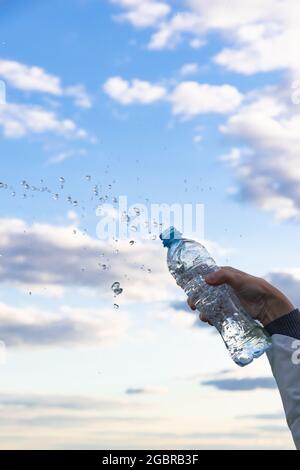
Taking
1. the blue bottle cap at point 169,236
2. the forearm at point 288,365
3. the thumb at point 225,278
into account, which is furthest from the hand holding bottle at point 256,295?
the blue bottle cap at point 169,236

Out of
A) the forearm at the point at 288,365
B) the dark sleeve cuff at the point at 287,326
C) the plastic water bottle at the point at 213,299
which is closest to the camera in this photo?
the forearm at the point at 288,365

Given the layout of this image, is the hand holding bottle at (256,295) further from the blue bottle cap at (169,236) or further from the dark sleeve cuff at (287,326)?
the blue bottle cap at (169,236)

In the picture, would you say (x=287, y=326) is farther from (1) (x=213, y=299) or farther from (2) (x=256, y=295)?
(1) (x=213, y=299)

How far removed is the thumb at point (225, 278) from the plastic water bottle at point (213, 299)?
0.24 metres

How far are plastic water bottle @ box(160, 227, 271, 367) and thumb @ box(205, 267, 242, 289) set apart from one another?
0.79 ft

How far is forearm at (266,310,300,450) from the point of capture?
3.23 meters

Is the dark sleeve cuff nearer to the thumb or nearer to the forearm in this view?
the forearm

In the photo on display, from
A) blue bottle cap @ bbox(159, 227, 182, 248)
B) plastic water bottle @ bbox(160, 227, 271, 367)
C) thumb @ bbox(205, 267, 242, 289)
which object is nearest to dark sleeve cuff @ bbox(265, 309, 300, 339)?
plastic water bottle @ bbox(160, 227, 271, 367)

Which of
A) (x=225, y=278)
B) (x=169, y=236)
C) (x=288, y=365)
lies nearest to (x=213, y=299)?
(x=169, y=236)

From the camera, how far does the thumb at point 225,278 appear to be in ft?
12.1

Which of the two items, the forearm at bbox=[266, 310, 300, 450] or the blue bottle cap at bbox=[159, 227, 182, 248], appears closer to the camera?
the forearm at bbox=[266, 310, 300, 450]
